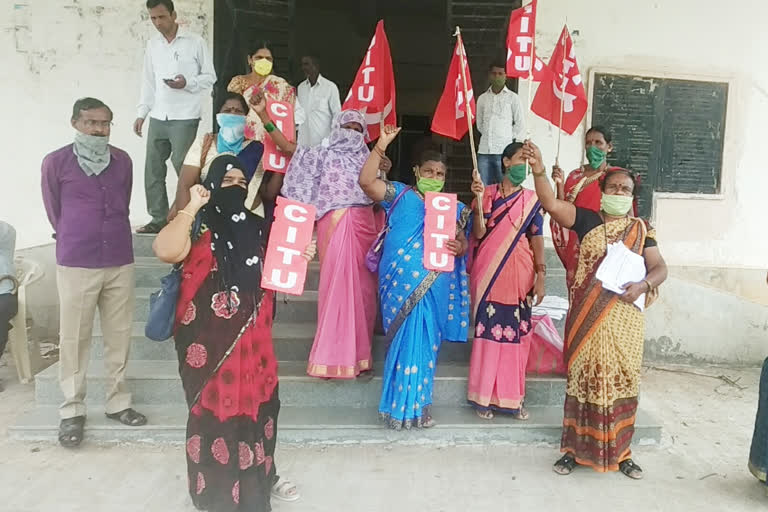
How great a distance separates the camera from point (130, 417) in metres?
3.44

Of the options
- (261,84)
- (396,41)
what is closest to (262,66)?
(261,84)

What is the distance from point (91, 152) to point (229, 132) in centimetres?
102

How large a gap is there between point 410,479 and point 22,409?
2.71m

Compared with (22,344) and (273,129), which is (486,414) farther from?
(22,344)

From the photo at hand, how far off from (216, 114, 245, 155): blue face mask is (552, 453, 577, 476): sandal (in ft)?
7.84

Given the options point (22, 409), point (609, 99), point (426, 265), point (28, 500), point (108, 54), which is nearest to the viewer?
point (28, 500)

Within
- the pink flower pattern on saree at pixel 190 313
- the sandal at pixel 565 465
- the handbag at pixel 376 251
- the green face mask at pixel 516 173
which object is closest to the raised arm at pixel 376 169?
the handbag at pixel 376 251

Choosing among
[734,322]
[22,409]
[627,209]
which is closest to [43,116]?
[22,409]

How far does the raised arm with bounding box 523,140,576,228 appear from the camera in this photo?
2.88m

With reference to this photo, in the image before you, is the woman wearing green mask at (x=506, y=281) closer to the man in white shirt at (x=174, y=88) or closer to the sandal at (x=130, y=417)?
the sandal at (x=130, y=417)

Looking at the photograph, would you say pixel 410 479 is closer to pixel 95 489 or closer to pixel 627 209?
pixel 95 489

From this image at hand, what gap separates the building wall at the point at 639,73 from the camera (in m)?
5.36

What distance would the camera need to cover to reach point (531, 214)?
3441 millimetres

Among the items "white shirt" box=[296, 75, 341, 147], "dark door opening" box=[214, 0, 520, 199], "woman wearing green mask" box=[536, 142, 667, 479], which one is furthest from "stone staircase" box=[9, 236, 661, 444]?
"dark door opening" box=[214, 0, 520, 199]
